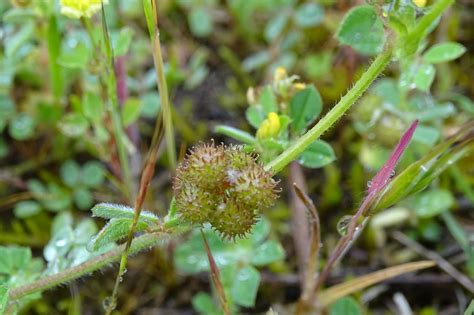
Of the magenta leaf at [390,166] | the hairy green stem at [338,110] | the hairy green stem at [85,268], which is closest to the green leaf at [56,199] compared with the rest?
the hairy green stem at [85,268]

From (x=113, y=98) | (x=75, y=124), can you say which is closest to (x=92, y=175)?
(x=75, y=124)

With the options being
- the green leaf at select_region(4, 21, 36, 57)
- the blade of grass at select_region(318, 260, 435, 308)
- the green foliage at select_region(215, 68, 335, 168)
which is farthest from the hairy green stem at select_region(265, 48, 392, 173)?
the green leaf at select_region(4, 21, 36, 57)

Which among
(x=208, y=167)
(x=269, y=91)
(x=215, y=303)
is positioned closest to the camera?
(x=208, y=167)

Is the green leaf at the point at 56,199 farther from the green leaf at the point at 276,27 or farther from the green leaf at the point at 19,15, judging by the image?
the green leaf at the point at 276,27

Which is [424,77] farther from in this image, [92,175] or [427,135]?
[92,175]

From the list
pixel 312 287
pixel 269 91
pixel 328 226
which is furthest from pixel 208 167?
pixel 328 226

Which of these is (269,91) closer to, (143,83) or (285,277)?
(285,277)

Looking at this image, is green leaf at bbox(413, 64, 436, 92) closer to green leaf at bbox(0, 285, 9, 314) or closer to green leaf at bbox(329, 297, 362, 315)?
green leaf at bbox(329, 297, 362, 315)
